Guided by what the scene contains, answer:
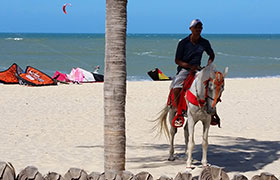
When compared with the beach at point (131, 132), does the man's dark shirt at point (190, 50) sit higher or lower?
higher

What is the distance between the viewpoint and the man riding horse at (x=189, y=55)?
25.0ft

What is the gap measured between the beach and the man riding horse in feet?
4.33

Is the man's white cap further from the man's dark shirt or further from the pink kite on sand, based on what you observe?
the pink kite on sand

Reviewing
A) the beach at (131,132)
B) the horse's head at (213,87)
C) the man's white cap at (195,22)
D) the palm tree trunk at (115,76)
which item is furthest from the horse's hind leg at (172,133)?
the palm tree trunk at (115,76)

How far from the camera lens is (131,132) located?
37.1 feet

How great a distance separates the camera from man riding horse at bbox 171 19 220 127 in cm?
763

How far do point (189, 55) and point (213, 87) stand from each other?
34.4 inches

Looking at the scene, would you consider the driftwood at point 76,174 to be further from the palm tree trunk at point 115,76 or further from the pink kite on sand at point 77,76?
the pink kite on sand at point 77,76

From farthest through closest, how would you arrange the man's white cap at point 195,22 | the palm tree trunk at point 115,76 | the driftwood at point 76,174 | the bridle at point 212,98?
1. the man's white cap at point 195,22
2. the bridle at point 212,98
3. the palm tree trunk at point 115,76
4. the driftwood at point 76,174

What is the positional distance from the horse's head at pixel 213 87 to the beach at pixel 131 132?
115 centimetres

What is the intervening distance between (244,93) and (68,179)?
1396cm

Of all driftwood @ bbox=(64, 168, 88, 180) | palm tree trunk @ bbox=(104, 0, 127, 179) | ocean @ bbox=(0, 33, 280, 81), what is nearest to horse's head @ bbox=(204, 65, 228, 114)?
palm tree trunk @ bbox=(104, 0, 127, 179)

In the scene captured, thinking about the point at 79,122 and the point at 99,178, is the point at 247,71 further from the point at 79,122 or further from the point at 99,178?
the point at 99,178

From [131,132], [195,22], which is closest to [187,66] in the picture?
[195,22]
